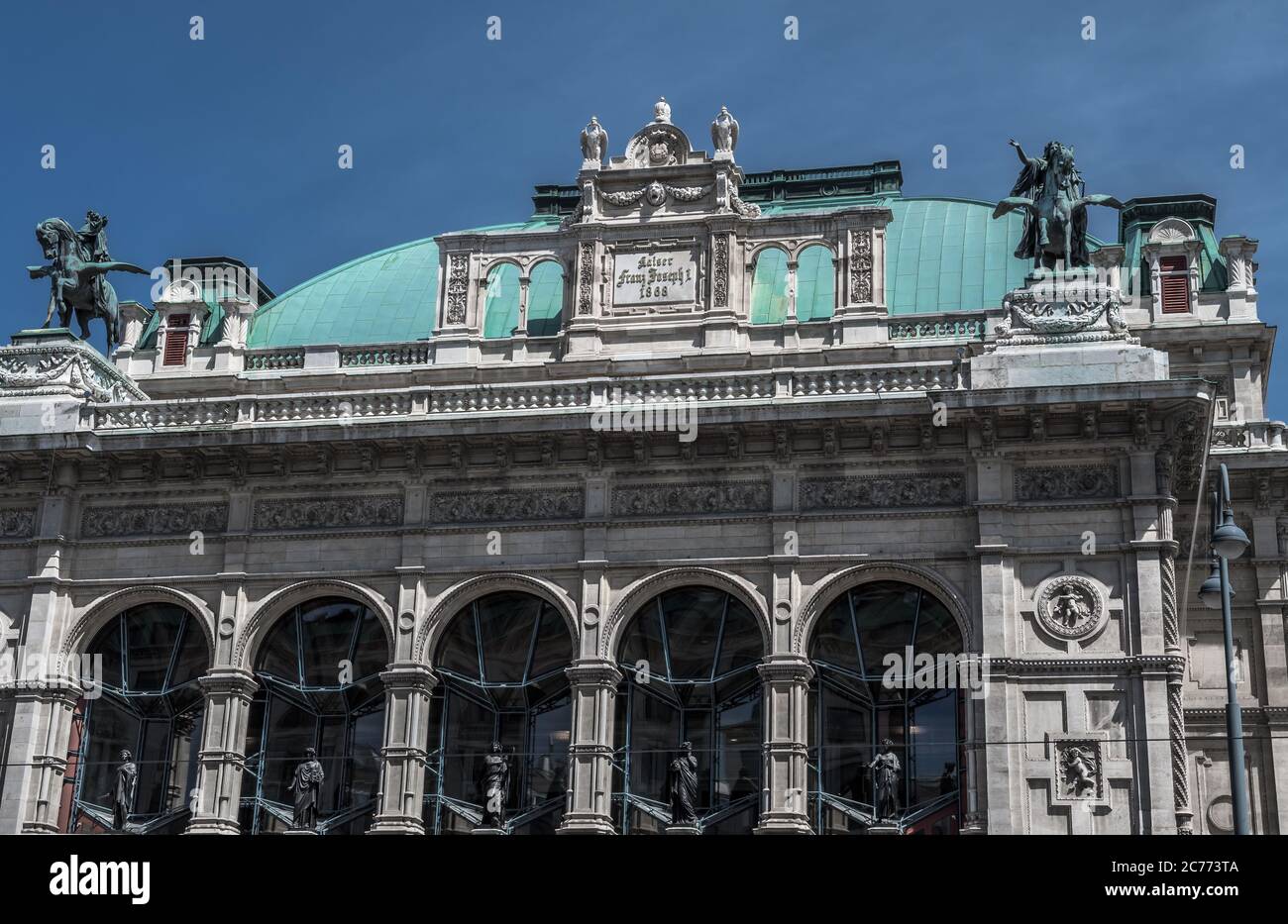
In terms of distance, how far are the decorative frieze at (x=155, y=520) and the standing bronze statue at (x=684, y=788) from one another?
1062 cm

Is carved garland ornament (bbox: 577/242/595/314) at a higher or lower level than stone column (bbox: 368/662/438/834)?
higher

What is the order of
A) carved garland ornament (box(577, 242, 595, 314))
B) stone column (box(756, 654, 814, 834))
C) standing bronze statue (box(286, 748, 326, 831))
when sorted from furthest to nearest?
carved garland ornament (box(577, 242, 595, 314)) → standing bronze statue (box(286, 748, 326, 831)) → stone column (box(756, 654, 814, 834))

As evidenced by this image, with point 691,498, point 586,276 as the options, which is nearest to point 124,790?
point 691,498

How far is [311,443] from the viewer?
40062 mm

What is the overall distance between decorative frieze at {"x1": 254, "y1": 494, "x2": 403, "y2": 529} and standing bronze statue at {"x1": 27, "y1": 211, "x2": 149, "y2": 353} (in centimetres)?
722

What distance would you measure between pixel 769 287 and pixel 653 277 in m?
4.06

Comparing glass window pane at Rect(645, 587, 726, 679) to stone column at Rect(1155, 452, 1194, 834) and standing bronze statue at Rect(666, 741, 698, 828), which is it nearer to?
standing bronze statue at Rect(666, 741, 698, 828)

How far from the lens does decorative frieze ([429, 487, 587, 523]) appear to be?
39.6 meters

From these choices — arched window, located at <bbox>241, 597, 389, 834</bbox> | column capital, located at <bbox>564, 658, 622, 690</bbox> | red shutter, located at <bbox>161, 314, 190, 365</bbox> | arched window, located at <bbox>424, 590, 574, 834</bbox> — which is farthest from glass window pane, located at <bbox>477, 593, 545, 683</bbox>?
red shutter, located at <bbox>161, 314, 190, 365</bbox>

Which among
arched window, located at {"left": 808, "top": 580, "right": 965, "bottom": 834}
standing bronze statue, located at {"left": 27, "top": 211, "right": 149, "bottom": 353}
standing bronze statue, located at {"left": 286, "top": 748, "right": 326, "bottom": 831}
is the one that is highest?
standing bronze statue, located at {"left": 27, "top": 211, "right": 149, "bottom": 353}

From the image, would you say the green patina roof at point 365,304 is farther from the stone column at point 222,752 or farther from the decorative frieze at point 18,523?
the stone column at point 222,752

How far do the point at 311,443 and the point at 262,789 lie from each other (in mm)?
6903

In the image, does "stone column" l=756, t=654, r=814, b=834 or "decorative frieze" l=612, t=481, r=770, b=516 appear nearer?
"stone column" l=756, t=654, r=814, b=834
